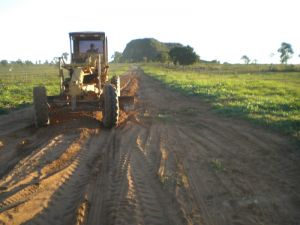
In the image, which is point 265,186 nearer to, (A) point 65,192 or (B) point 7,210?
(A) point 65,192

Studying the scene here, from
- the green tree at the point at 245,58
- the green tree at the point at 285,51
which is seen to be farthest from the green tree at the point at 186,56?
the green tree at the point at 245,58

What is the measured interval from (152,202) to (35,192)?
1.98 meters

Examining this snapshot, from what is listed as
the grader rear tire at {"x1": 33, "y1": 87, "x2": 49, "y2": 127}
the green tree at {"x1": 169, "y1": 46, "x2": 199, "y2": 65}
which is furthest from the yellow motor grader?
the green tree at {"x1": 169, "y1": 46, "x2": 199, "y2": 65}

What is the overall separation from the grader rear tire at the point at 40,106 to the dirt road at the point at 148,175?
335 mm

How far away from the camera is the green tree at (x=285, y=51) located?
110 meters

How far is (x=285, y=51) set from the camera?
11031cm

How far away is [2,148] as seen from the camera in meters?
9.45

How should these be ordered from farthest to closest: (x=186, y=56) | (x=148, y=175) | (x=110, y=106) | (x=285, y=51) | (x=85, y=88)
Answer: (x=285, y=51), (x=186, y=56), (x=85, y=88), (x=110, y=106), (x=148, y=175)

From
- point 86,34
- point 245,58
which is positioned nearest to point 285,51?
point 245,58

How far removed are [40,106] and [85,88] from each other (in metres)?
1.59

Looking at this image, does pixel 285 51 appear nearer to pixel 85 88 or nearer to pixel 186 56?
pixel 186 56

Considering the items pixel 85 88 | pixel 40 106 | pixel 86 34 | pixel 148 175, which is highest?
pixel 86 34

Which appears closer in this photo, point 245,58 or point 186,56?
point 186,56

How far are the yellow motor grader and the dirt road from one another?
0.56 meters
